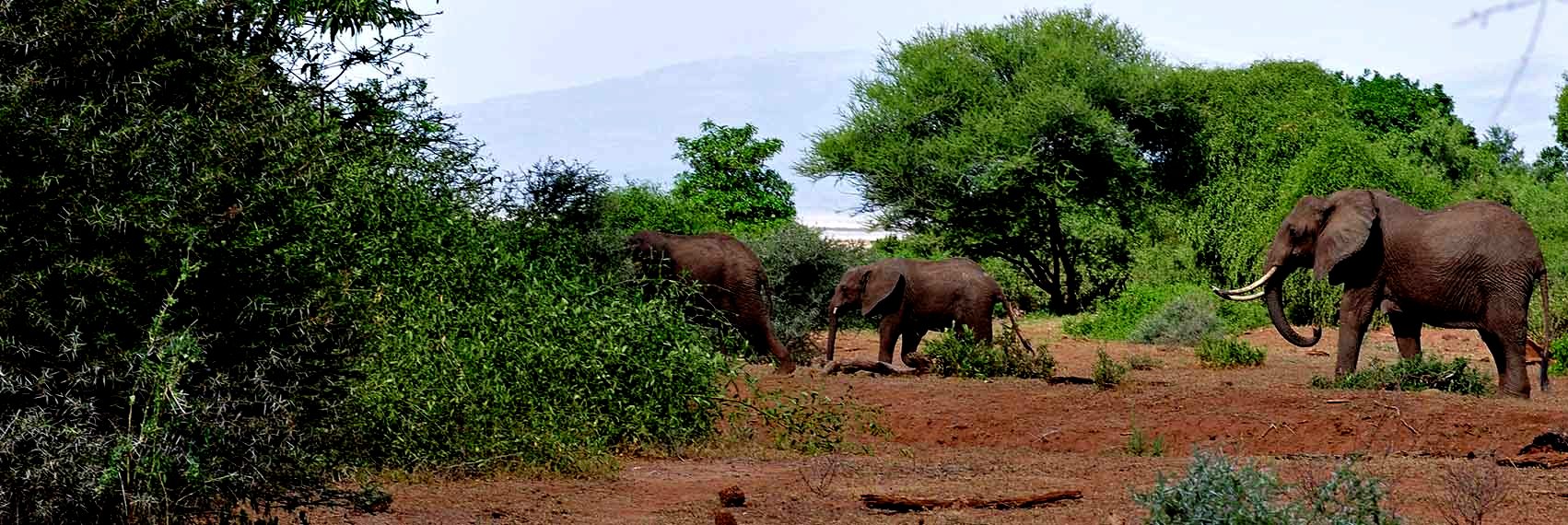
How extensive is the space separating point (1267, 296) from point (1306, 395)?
148 inches

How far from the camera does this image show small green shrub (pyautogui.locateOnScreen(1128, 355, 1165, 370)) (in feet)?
65.8

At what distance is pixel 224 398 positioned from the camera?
7.12 meters

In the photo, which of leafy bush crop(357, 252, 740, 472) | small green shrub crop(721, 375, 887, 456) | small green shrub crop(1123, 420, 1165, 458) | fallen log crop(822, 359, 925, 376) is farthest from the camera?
fallen log crop(822, 359, 925, 376)

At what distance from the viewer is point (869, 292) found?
19703 mm

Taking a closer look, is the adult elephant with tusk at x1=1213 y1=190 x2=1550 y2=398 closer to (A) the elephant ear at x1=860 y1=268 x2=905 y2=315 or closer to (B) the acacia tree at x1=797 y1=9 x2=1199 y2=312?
(A) the elephant ear at x1=860 y1=268 x2=905 y2=315

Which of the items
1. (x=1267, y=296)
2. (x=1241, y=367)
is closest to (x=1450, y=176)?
(x=1241, y=367)

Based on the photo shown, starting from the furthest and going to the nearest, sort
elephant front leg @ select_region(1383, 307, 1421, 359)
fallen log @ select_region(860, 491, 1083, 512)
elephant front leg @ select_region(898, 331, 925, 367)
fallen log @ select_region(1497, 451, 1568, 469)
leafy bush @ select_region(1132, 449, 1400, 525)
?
elephant front leg @ select_region(898, 331, 925, 367), elephant front leg @ select_region(1383, 307, 1421, 359), fallen log @ select_region(1497, 451, 1568, 469), fallen log @ select_region(860, 491, 1083, 512), leafy bush @ select_region(1132, 449, 1400, 525)

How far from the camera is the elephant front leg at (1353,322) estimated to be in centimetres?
1570

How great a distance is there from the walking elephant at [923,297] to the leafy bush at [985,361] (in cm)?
197

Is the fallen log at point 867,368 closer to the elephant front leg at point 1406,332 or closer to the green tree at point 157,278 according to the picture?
the elephant front leg at point 1406,332

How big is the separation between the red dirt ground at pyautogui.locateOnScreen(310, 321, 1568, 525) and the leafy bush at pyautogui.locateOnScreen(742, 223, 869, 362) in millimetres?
5153

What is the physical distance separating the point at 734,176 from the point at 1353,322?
26.4 metres

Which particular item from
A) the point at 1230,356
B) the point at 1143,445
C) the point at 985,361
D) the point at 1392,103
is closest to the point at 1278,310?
the point at 985,361

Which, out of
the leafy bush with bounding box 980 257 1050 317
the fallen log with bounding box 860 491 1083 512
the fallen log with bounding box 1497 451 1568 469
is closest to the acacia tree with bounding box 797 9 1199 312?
the leafy bush with bounding box 980 257 1050 317
